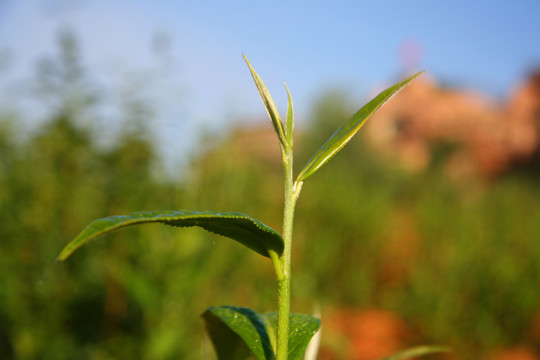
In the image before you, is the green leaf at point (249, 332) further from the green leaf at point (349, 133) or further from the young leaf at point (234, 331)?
the green leaf at point (349, 133)

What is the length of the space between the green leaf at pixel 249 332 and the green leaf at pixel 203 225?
0.07 meters

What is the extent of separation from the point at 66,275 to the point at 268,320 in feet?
5.18

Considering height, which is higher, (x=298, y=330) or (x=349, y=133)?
(x=349, y=133)

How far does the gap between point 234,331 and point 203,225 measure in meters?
0.10

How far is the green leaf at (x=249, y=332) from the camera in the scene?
0.32m

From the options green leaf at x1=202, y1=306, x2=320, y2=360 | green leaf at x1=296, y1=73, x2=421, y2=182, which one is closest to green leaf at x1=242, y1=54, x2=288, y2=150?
green leaf at x1=296, y1=73, x2=421, y2=182

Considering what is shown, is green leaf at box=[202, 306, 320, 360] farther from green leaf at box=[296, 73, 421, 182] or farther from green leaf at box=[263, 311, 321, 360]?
green leaf at box=[296, 73, 421, 182]

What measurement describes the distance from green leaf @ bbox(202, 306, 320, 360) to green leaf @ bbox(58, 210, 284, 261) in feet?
0.24

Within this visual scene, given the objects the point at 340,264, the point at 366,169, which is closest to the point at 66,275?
the point at 340,264

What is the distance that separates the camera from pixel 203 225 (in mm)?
269

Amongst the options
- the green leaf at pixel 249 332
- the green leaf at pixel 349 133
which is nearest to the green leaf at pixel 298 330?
the green leaf at pixel 249 332

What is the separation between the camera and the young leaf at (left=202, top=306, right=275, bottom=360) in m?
0.33

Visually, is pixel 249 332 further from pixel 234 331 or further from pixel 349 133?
pixel 349 133

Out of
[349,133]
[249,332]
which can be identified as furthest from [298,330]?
[349,133]
